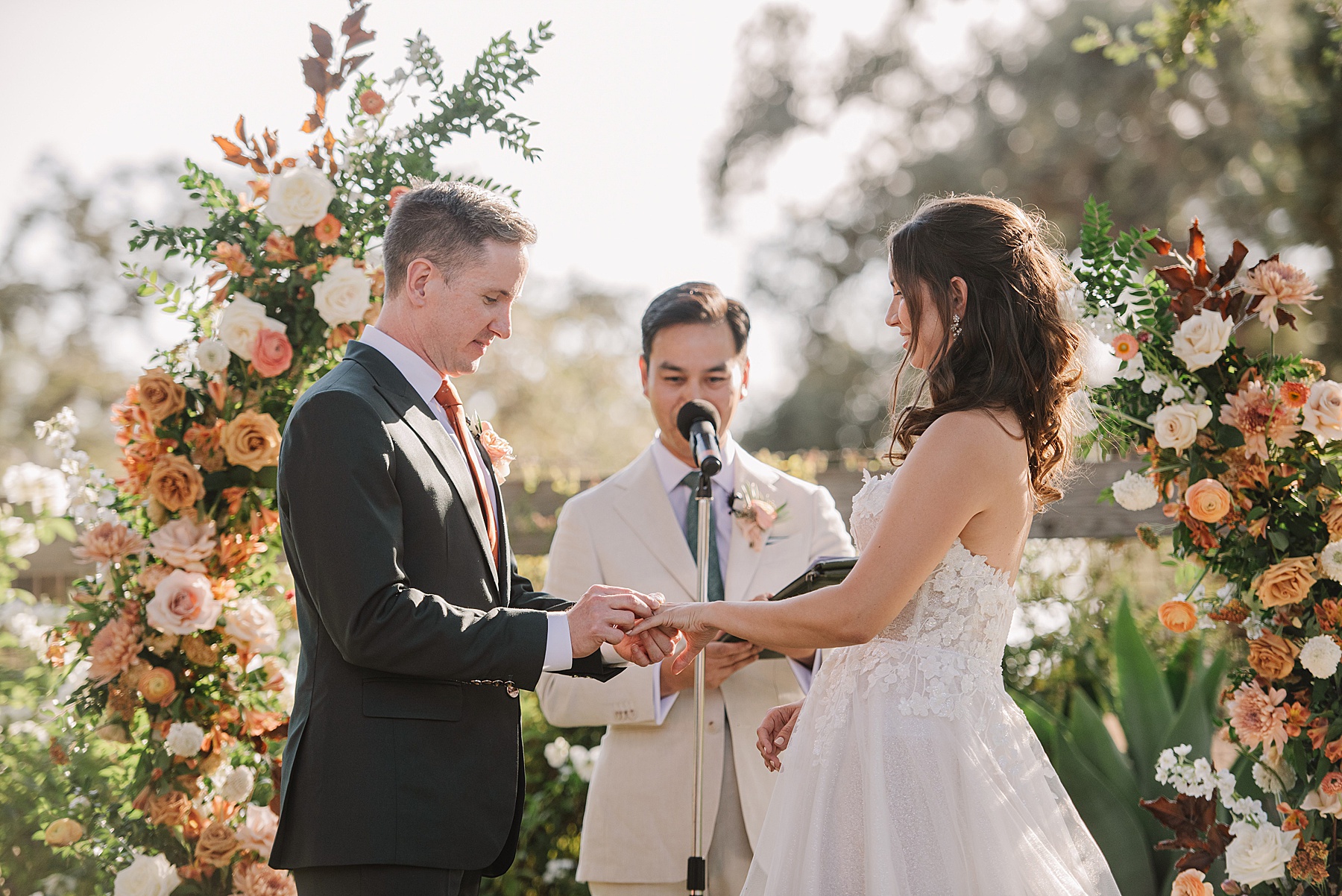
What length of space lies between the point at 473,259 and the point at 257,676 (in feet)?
5.83

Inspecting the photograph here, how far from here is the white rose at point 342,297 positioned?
3.61 m

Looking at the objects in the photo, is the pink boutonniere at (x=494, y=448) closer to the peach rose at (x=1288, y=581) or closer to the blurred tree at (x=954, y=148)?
the peach rose at (x=1288, y=581)

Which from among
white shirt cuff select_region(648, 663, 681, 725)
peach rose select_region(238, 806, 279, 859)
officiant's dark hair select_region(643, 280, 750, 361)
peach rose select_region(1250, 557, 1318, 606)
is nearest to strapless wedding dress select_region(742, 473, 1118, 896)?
white shirt cuff select_region(648, 663, 681, 725)

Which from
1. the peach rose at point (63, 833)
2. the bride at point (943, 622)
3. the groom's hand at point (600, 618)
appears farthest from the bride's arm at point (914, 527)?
the peach rose at point (63, 833)

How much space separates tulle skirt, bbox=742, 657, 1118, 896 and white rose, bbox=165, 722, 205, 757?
5.99 feet

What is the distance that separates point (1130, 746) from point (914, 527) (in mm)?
3010

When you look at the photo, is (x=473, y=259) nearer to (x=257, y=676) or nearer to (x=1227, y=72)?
(x=257, y=676)

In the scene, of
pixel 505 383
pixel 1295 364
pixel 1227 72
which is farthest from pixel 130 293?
pixel 1295 364

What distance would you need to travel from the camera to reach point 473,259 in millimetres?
2818

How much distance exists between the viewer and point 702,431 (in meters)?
3.29

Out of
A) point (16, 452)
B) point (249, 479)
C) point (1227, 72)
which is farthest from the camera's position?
point (16, 452)

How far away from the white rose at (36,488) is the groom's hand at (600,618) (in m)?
2.59

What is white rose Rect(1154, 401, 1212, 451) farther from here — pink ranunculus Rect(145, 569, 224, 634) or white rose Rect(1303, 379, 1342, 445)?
pink ranunculus Rect(145, 569, 224, 634)

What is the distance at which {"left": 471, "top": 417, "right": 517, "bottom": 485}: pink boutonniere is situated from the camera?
127 inches
